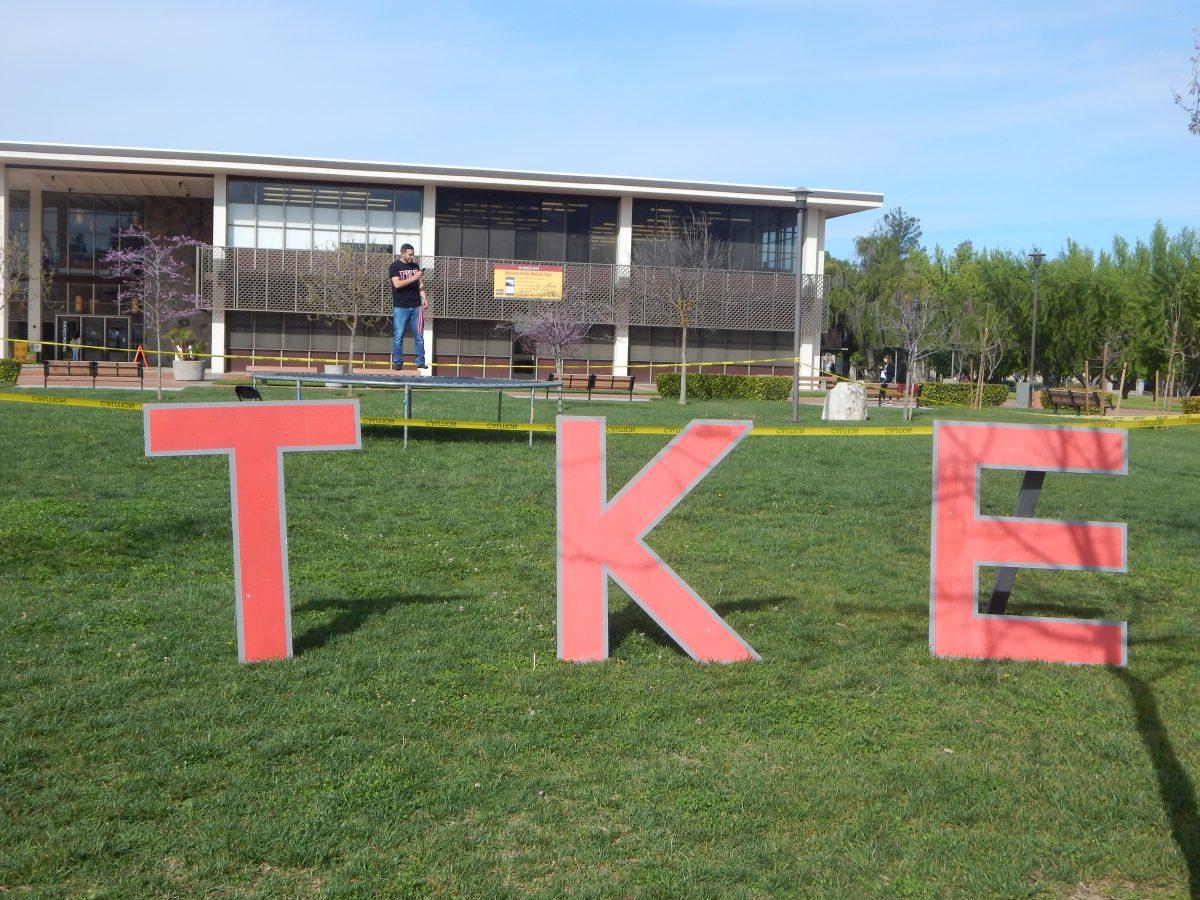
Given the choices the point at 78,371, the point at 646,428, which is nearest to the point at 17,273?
the point at 78,371

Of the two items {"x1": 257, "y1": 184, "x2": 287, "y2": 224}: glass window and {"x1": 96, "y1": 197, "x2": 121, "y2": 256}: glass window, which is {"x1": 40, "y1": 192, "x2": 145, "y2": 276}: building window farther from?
{"x1": 257, "y1": 184, "x2": 287, "y2": 224}: glass window

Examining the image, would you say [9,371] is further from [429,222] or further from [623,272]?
[623,272]

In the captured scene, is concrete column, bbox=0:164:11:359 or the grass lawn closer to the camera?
the grass lawn

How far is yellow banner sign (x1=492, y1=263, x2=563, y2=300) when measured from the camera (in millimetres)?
44406

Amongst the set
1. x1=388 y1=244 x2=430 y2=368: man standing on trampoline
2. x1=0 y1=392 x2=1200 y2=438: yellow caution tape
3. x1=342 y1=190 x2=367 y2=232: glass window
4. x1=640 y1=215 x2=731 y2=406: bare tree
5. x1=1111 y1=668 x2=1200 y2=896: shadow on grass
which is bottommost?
x1=1111 y1=668 x2=1200 y2=896: shadow on grass

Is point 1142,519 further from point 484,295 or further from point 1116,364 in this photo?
point 1116,364

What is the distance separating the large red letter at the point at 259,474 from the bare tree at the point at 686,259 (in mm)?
37138

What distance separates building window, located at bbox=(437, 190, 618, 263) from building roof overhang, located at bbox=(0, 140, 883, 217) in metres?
0.85

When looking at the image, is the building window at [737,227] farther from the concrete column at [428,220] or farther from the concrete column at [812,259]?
the concrete column at [428,220]

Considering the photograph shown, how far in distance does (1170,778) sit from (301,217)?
43024mm

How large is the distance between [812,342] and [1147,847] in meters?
44.0

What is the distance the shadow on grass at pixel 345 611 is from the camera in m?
6.12

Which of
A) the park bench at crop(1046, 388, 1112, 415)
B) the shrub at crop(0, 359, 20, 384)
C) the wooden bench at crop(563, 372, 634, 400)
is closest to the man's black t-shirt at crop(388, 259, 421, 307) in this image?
the wooden bench at crop(563, 372, 634, 400)

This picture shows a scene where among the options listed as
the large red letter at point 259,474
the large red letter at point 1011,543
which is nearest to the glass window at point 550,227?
the large red letter at point 1011,543
